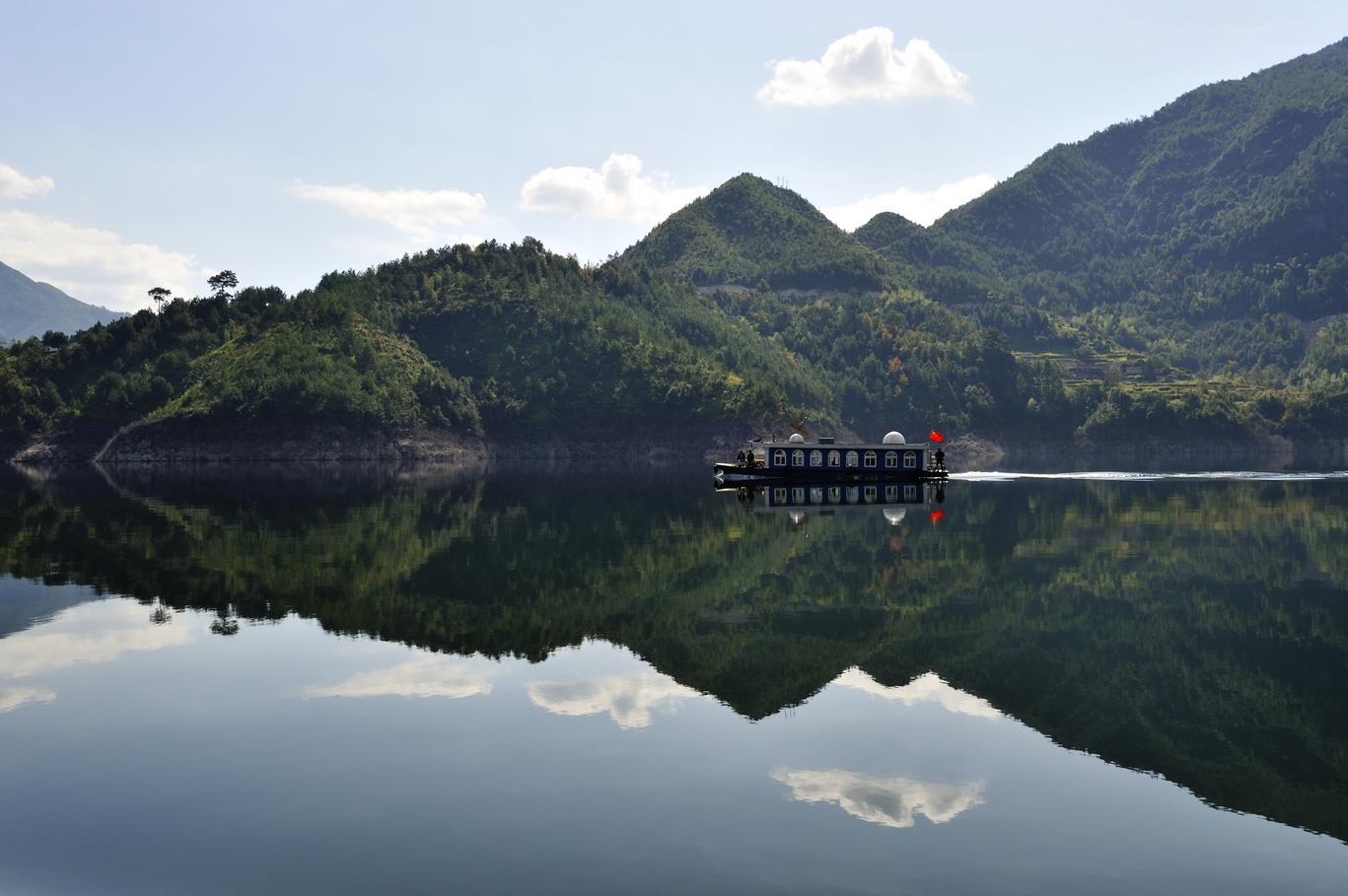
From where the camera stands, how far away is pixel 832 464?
12450cm

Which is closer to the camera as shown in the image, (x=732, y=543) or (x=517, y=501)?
(x=732, y=543)

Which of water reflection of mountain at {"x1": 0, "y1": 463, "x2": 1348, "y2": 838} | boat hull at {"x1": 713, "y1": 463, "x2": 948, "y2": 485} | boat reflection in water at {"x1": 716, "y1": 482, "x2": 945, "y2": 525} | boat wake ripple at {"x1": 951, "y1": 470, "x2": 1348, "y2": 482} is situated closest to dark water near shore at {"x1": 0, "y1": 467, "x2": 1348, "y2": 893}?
water reflection of mountain at {"x1": 0, "y1": 463, "x2": 1348, "y2": 838}

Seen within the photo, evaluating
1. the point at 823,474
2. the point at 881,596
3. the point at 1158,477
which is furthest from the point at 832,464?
the point at 881,596

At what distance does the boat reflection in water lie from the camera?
83.1m

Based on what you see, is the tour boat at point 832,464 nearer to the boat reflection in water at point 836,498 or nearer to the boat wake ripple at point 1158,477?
the boat reflection in water at point 836,498

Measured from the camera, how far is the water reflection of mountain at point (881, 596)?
2623 centimetres

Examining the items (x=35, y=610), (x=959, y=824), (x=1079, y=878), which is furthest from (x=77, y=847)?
(x=35, y=610)

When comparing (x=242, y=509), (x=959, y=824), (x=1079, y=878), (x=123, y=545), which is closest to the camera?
(x=1079, y=878)

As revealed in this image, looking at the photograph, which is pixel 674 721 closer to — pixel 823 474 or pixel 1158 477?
pixel 823 474

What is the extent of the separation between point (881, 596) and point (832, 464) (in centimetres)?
8246

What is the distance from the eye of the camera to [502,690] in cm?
2822

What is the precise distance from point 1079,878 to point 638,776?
867 cm

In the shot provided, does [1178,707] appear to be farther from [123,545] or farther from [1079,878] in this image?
[123,545]

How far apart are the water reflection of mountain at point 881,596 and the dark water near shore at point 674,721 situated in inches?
8.3
